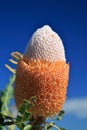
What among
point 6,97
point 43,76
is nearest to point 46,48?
point 43,76

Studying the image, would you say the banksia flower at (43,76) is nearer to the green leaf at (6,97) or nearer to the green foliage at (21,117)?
the green foliage at (21,117)

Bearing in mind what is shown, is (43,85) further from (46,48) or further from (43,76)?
Result: (46,48)

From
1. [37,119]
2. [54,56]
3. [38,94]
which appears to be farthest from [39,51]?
[37,119]

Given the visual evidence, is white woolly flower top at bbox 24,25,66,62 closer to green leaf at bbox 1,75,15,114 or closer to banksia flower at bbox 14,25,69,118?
banksia flower at bbox 14,25,69,118

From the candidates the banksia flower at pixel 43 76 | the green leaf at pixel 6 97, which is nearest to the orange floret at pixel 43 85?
the banksia flower at pixel 43 76

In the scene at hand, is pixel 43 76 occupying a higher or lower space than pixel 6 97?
lower

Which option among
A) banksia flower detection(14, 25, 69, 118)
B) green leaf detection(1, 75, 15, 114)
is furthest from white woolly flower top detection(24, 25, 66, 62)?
green leaf detection(1, 75, 15, 114)

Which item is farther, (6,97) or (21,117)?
(6,97)

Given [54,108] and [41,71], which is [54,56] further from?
[54,108]
